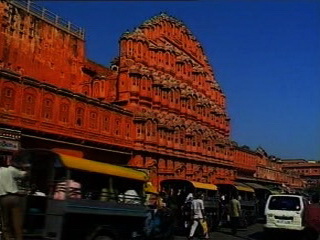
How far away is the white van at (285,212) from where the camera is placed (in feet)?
54.4

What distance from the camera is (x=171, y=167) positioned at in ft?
131

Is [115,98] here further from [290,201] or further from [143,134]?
[290,201]

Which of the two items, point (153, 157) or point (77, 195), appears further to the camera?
point (153, 157)

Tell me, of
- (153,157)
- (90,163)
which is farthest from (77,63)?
(90,163)

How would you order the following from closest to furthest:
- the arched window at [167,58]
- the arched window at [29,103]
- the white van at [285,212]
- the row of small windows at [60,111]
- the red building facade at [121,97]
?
the white van at [285,212]
the row of small windows at [60,111]
the arched window at [29,103]
the red building facade at [121,97]
the arched window at [167,58]

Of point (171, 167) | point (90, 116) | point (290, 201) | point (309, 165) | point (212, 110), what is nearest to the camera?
point (290, 201)

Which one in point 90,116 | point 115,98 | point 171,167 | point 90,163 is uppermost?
point 115,98

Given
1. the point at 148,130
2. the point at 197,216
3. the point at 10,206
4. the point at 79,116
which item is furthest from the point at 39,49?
the point at 10,206

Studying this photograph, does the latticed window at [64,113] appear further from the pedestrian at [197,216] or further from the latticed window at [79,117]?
the pedestrian at [197,216]

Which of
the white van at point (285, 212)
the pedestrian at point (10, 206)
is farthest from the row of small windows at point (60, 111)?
the pedestrian at point (10, 206)

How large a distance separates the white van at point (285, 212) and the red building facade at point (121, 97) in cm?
1177

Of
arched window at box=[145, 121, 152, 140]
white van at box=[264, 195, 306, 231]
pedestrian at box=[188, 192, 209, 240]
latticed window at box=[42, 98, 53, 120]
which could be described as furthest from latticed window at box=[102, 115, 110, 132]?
white van at box=[264, 195, 306, 231]

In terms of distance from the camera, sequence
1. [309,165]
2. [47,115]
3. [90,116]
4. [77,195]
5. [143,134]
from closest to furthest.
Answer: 1. [77,195]
2. [47,115]
3. [90,116]
4. [143,134]
5. [309,165]

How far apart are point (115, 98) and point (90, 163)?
28.2 m
